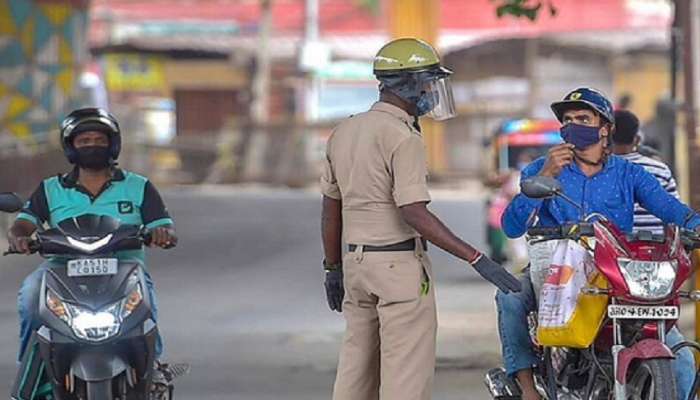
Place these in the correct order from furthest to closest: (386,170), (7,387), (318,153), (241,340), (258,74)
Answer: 1. (258,74)
2. (318,153)
3. (241,340)
4. (7,387)
5. (386,170)

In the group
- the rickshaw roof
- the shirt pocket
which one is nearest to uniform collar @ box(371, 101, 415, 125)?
the shirt pocket

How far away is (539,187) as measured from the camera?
287 inches

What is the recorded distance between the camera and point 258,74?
145 ft

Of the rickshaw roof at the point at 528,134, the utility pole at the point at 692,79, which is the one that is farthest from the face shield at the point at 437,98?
the rickshaw roof at the point at 528,134

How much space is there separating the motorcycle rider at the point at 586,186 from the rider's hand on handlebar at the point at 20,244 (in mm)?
2146

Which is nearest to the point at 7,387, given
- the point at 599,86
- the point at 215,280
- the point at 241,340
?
the point at 241,340

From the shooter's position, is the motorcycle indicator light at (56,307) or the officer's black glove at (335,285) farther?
the officer's black glove at (335,285)

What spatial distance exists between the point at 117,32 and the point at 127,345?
4974cm

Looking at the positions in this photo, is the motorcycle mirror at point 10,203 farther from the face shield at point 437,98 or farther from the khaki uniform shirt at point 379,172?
the face shield at point 437,98

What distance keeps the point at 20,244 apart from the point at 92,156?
543 mm

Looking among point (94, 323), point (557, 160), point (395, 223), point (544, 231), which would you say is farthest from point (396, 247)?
point (94, 323)

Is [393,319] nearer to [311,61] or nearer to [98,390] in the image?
A: [98,390]

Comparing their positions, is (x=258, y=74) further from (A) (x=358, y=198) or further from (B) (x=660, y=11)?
(A) (x=358, y=198)

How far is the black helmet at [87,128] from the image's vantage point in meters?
8.11
